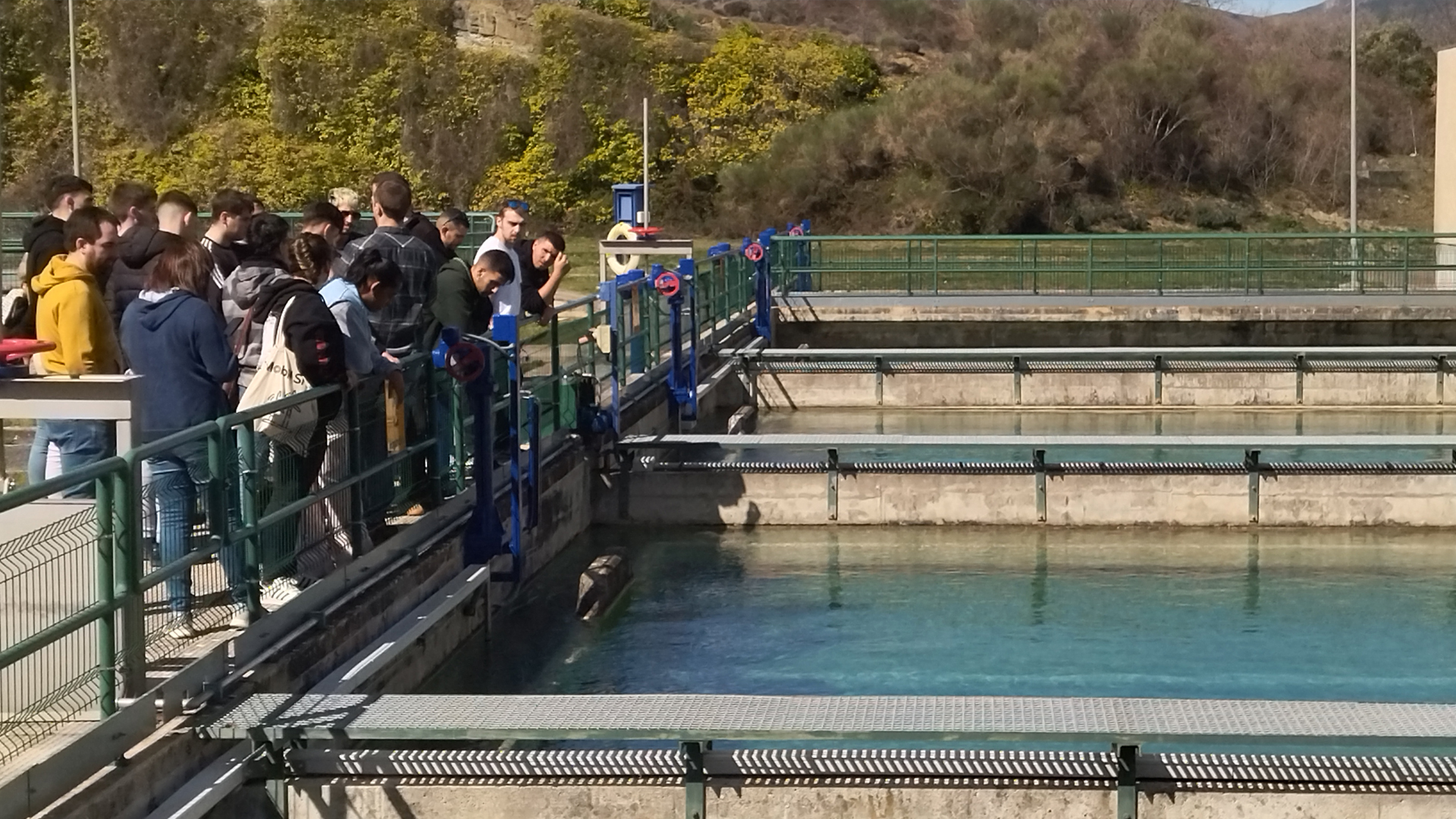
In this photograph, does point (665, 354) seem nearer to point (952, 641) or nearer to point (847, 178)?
point (952, 641)

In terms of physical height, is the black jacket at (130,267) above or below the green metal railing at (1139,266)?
above

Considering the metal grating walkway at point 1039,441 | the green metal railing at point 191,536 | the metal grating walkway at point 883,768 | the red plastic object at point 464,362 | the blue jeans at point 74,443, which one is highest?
the red plastic object at point 464,362

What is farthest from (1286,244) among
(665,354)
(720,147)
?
(720,147)

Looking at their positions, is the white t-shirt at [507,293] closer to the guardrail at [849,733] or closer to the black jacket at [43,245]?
the black jacket at [43,245]

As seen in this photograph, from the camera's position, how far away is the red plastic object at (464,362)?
32.6 feet

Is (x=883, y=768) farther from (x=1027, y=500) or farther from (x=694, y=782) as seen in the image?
(x=1027, y=500)

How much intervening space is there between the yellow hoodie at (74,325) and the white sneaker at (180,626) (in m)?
1.32

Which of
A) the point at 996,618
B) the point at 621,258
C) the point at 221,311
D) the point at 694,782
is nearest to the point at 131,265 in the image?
the point at 221,311

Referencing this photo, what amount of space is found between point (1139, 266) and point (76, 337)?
69.2ft

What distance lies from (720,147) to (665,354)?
34221 millimetres

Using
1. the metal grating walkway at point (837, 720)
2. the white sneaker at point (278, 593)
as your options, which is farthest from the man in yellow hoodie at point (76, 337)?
the metal grating walkway at point (837, 720)

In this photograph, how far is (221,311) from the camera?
9.07m

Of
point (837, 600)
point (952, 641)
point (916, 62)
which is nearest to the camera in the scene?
point (952, 641)

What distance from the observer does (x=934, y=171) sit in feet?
167
